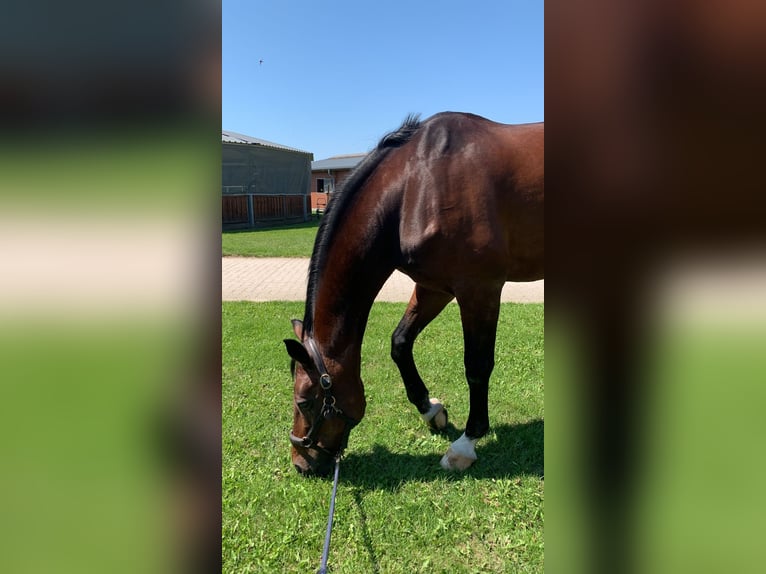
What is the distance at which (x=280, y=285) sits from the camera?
29.7 ft

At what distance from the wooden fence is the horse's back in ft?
54.5

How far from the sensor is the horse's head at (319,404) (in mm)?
2693

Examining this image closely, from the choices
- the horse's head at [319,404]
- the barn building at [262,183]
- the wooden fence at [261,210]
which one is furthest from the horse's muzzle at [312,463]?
the barn building at [262,183]

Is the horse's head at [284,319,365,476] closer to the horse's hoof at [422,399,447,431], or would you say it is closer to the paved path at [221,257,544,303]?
the horse's hoof at [422,399,447,431]

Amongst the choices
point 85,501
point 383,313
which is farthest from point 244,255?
point 85,501

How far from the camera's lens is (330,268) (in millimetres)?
2820

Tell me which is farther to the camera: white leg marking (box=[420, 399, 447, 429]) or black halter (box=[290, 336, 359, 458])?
white leg marking (box=[420, 399, 447, 429])

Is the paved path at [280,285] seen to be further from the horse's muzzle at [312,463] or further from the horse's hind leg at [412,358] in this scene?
the horse's muzzle at [312,463]

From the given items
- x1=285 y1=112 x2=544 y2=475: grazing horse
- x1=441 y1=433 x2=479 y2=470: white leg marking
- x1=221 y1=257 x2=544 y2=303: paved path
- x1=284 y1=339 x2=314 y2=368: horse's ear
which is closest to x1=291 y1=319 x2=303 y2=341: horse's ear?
x1=285 y1=112 x2=544 y2=475: grazing horse

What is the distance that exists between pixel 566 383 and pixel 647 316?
0.39 ft

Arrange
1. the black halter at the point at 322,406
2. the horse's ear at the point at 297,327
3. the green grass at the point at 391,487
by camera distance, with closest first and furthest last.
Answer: the green grass at the point at 391,487 → the black halter at the point at 322,406 → the horse's ear at the point at 297,327

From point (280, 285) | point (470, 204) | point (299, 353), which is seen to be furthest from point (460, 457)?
point (280, 285)

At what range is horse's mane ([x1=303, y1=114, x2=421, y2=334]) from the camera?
9.27 feet

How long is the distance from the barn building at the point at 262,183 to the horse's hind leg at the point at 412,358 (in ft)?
54.8
